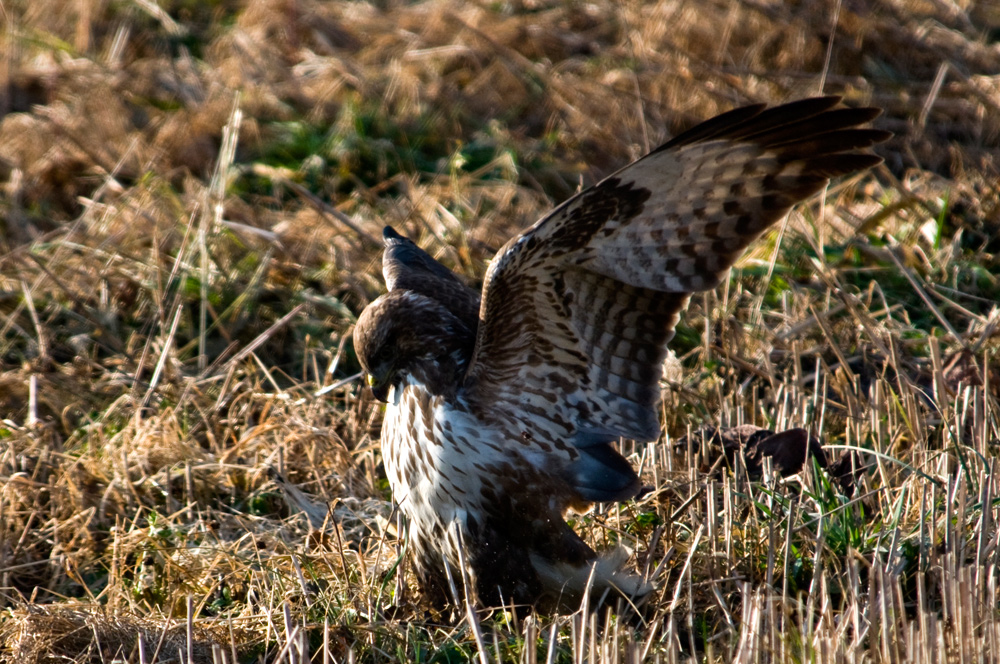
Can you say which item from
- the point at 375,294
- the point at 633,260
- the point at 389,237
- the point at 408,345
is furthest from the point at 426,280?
the point at 375,294

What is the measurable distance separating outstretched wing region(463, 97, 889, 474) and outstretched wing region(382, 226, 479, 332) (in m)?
0.40

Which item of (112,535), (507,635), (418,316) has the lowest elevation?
(112,535)

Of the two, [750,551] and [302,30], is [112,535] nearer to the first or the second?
[750,551]

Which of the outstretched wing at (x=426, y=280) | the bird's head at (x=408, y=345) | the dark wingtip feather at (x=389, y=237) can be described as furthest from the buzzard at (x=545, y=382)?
the dark wingtip feather at (x=389, y=237)

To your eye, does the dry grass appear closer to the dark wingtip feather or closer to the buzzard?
the buzzard

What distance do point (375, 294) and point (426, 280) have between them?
5.43 feet

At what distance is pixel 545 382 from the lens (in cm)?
363

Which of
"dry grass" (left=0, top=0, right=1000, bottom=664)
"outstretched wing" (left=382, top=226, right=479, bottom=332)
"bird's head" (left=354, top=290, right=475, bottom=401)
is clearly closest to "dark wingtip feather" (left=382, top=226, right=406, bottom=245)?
"outstretched wing" (left=382, top=226, right=479, bottom=332)

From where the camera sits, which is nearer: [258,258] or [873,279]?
[873,279]

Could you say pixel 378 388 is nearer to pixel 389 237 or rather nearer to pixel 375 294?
pixel 389 237

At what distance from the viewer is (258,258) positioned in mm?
6043

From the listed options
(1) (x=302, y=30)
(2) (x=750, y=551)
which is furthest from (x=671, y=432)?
(1) (x=302, y=30)

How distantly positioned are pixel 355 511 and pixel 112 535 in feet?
2.97

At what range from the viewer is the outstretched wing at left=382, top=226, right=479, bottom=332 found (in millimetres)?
3941
